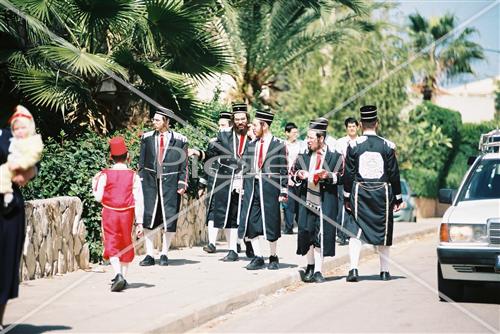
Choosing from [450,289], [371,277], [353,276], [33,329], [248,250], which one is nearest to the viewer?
[33,329]

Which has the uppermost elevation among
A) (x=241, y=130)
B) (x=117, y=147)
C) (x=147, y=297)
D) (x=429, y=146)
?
(x=429, y=146)

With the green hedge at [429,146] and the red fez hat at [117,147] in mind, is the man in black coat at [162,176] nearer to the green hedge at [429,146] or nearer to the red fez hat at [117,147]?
the red fez hat at [117,147]

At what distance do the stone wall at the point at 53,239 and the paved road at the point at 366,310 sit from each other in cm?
257

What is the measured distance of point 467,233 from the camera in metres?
10.8

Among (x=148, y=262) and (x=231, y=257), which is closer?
(x=148, y=262)

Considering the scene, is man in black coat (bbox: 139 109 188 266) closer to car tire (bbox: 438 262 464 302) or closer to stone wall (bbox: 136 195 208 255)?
stone wall (bbox: 136 195 208 255)

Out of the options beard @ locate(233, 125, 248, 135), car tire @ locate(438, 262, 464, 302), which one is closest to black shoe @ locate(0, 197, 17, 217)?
car tire @ locate(438, 262, 464, 302)

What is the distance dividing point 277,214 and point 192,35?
462cm

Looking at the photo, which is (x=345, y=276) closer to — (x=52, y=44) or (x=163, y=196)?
(x=163, y=196)

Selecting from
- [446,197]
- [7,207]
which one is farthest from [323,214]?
[7,207]

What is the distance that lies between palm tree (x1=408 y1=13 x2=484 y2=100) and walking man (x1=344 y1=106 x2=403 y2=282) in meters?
37.5

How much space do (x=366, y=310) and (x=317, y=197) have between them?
279 cm

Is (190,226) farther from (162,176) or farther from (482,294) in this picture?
(482,294)

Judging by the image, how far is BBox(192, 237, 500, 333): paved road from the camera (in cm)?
949
